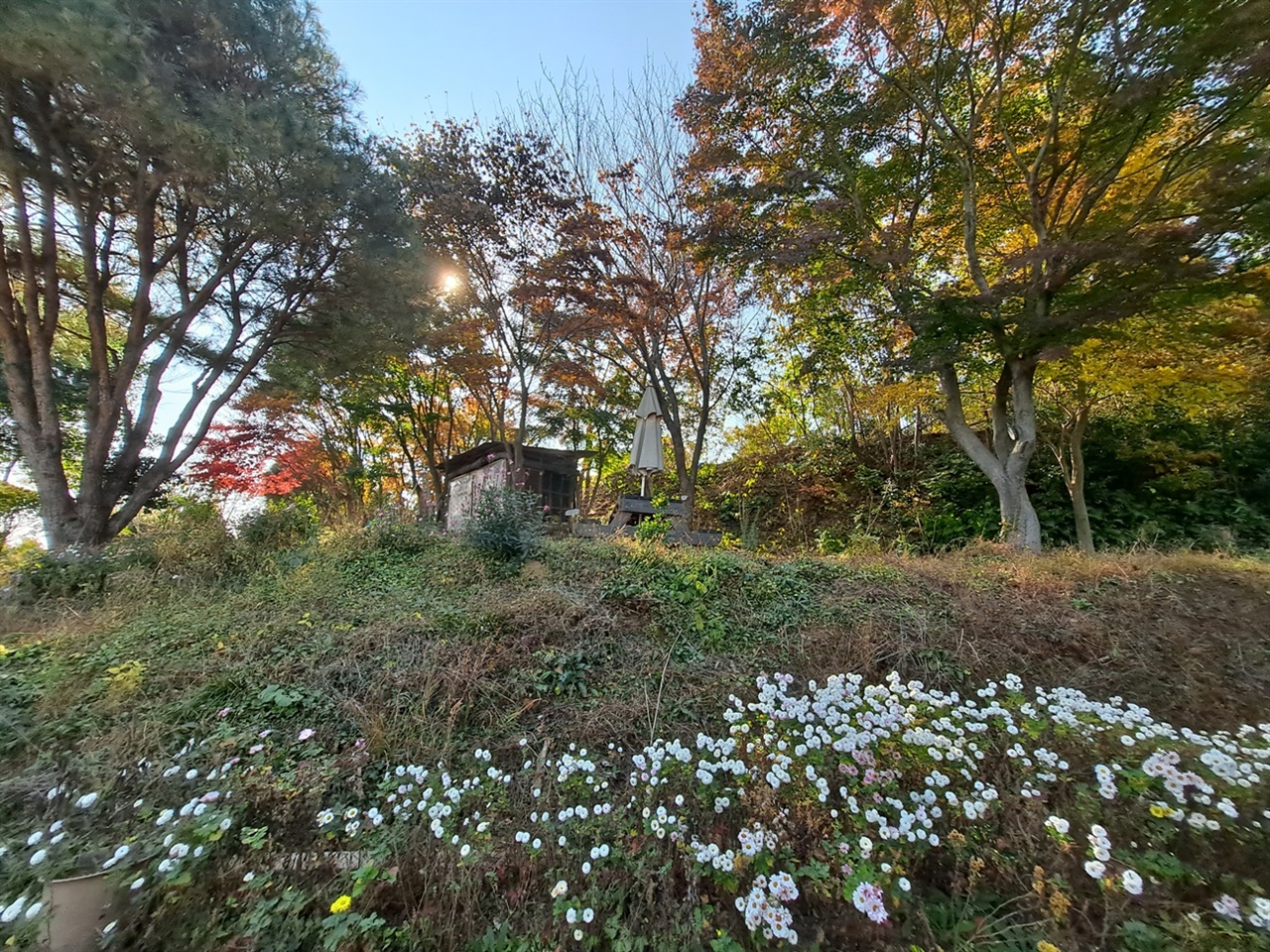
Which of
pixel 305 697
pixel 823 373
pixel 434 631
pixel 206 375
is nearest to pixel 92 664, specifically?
pixel 305 697

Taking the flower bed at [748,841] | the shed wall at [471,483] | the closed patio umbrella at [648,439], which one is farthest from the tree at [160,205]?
the flower bed at [748,841]

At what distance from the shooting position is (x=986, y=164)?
5902 millimetres

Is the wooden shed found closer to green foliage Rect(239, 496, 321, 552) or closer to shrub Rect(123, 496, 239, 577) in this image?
green foliage Rect(239, 496, 321, 552)

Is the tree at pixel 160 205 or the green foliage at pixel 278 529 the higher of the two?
the tree at pixel 160 205

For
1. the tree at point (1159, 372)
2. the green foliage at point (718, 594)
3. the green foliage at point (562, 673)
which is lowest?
the green foliage at point (562, 673)

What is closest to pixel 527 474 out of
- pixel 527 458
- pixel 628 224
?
pixel 527 458

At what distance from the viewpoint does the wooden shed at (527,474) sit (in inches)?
427

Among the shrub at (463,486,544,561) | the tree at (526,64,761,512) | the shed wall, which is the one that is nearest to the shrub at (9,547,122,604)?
the shrub at (463,486,544,561)

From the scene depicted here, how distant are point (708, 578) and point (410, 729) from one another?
2.19 m

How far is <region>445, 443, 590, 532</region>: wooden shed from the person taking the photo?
10.8 meters

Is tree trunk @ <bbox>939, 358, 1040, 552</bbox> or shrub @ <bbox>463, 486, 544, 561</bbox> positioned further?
tree trunk @ <bbox>939, 358, 1040, 552</bbox>

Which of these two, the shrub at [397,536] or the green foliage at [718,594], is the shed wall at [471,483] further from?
the green foliage at [718,594]

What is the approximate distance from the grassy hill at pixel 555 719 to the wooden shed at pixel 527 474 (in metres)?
6.29

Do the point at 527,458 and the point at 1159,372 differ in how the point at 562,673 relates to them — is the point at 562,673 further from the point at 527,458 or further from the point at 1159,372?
the point at 527,458
